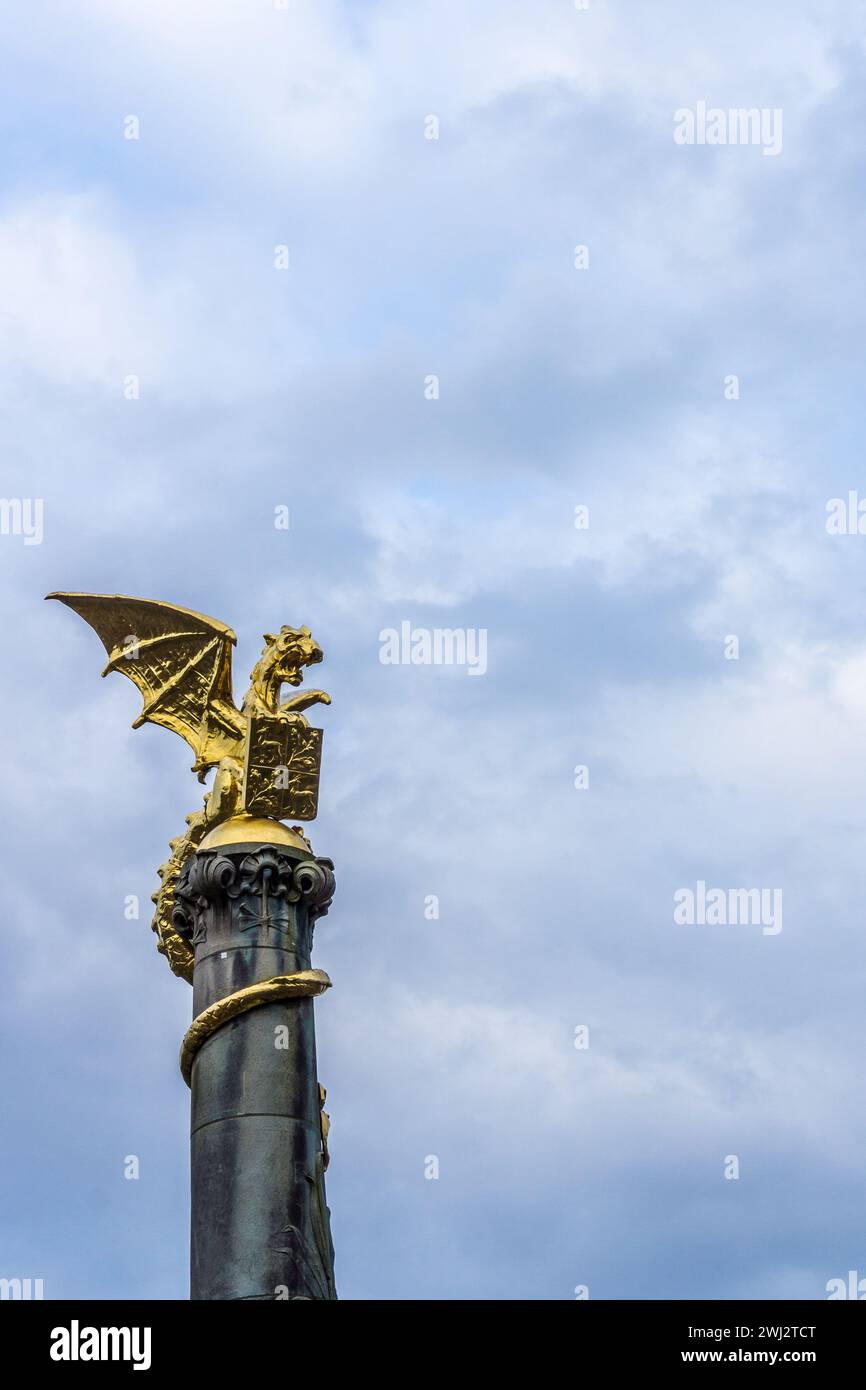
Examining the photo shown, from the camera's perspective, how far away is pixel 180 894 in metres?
30.5

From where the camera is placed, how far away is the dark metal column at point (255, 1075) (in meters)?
28.2

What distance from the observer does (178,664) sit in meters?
32.7

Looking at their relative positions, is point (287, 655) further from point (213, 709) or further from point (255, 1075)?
point (255, 1075)

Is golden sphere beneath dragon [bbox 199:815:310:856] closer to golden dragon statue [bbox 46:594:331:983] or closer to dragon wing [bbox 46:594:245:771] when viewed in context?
golden dragon statue [bbox 46:594:331:983]

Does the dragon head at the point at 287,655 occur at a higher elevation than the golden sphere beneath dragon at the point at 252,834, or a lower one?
higher

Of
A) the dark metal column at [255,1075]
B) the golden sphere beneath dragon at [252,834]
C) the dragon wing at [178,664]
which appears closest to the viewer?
the dark metal column at [255,1075]

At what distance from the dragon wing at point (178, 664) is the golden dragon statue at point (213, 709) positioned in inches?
0.5

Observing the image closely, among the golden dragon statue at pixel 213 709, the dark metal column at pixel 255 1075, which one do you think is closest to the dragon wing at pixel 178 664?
the golden dragon statue at pixel 213 709

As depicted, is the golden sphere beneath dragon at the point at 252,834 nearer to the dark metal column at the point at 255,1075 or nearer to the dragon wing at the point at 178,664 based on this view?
the dark metal column at the point at 255,1075
